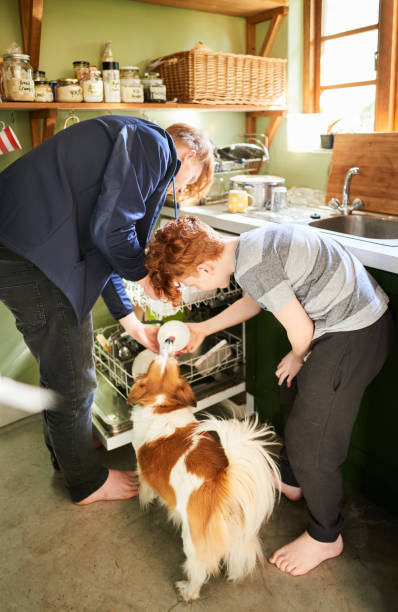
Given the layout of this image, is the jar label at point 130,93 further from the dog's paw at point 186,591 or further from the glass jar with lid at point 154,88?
the dog's paw at point 186,591

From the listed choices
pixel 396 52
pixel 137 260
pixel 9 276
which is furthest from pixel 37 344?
pixel 396 52

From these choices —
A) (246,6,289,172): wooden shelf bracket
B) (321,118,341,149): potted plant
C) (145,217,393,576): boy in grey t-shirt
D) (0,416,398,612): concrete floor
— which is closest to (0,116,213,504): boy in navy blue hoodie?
(145,217,393,576): boy in grey t-shirt

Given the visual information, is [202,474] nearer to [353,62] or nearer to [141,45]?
[141,45]

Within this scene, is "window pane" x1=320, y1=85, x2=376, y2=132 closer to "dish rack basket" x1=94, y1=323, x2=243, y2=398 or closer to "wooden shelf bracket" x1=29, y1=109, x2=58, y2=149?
"dish rack basket" x1=94, y1=323, x2=243, y2=398

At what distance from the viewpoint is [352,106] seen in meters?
2.19

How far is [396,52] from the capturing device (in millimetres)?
1932

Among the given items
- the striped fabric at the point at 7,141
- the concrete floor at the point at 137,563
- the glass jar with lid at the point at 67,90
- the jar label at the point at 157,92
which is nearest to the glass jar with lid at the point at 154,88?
the jar label at the point at 157,92

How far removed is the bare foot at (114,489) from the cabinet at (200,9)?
1279 millimetres

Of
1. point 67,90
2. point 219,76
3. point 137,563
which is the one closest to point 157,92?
point 219,76

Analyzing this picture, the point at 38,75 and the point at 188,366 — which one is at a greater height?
the point at 38,75

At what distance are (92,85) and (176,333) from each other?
0.98m

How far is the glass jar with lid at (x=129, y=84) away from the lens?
6.10ft

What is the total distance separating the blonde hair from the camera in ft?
4.61

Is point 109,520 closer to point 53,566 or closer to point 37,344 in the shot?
point 53,566
